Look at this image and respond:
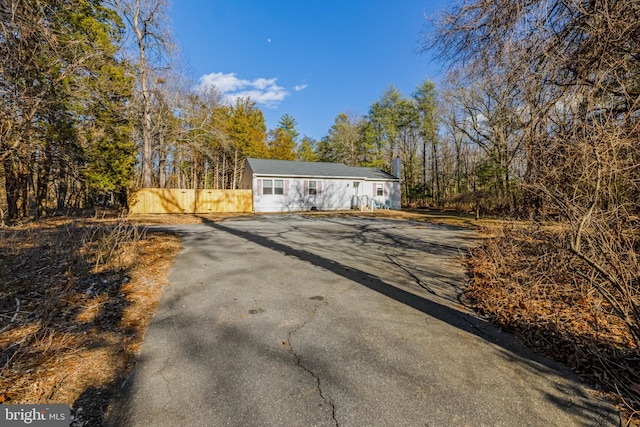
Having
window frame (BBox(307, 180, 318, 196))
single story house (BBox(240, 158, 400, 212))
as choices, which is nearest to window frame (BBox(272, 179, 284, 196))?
single story house (BBox(240, 158, 400, 212))

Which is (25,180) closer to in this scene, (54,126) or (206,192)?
(54,126)

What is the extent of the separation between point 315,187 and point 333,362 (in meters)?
19.5

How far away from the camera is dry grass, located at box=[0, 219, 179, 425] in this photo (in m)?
2.24

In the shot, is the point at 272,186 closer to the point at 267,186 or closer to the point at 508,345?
the point at 267,186

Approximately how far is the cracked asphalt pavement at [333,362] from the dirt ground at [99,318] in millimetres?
206

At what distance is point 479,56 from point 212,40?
16.0 metres

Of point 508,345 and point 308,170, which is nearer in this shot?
point 508,345

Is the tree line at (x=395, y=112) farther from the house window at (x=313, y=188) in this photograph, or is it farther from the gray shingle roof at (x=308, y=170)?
the house window at (x=313, y=188)

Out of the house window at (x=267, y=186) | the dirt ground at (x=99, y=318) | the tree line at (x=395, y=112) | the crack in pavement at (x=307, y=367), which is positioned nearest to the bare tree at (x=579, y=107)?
the tree line at (x=395, y=112)

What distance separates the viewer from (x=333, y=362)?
2.68m

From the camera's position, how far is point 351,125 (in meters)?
35.2

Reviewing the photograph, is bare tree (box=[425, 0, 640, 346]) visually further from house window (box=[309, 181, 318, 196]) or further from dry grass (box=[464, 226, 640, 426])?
house window (box=[309, 181, 318, 196])

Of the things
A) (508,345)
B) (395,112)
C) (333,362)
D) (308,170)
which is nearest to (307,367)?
(333,362)

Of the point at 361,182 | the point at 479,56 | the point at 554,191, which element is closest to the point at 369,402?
the point at 554,191
